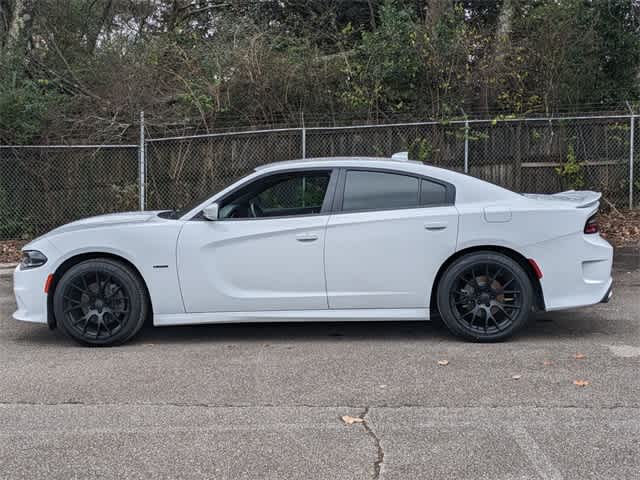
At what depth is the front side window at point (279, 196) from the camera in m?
6.77

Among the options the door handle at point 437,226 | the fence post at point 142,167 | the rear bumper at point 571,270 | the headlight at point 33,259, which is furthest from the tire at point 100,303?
the fence post at point 142,167

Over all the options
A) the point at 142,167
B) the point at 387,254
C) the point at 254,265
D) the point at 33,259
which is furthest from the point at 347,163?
the point at 142,167

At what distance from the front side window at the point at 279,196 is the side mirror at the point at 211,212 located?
101 millimetres

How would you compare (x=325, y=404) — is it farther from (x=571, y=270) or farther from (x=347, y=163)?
(x=571, y=270)

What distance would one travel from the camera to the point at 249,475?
155 inches

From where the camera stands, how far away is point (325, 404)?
16.6ft

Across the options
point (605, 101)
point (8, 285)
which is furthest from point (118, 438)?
point (605, 101)

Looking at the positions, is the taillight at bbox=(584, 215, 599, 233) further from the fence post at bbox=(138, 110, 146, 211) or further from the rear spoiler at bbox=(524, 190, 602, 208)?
the fence post at bbox=(138, 110, 146, 211)

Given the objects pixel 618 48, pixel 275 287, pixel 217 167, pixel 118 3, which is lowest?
pixel 275 287

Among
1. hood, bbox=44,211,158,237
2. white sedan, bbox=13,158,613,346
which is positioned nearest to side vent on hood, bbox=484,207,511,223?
white sedan, bbox=13,158,613,346

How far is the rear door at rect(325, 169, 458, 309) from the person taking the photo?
6500 mm

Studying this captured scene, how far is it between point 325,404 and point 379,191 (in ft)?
7.46

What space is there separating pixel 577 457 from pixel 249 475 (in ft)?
5.66

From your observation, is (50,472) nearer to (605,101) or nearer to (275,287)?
(275,287)
